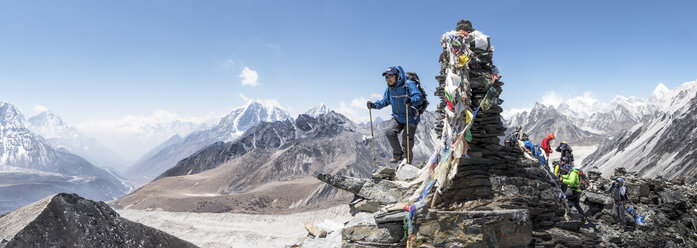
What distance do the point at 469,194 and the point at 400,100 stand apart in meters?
3.34

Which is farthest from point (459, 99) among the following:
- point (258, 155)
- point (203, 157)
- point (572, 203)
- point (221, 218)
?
point (203, 157)

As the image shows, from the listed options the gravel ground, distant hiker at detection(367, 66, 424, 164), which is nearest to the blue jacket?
distant hiker at detection(367, 66, 424, 164)

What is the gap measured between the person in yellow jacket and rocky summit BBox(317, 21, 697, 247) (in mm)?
4894

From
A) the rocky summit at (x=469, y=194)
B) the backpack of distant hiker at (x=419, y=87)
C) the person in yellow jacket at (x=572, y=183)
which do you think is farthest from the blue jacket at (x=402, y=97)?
the person in yellow jacket at (x=572, y=183)

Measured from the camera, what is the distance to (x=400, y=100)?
9.74 meters

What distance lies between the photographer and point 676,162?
6225 cm

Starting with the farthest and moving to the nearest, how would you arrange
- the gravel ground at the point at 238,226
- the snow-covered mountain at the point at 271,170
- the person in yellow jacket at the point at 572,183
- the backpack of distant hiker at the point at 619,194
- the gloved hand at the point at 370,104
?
the snow-covered mountain at the point at 271,170
the gravel ground at the point at 238,226
the backpack of distant hiker at the point at 619,194
the person in yellow jacket at the point at 572,183
the gloved hand at the point at 370,104

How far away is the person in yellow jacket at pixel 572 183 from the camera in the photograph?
14336 millimetres

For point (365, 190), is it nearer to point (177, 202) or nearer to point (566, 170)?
point (566, 170)

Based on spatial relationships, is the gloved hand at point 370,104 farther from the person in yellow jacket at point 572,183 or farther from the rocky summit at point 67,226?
the person in yellow jacket at point 572,183

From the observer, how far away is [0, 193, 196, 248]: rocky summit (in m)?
5.18

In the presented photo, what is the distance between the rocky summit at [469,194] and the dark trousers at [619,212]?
743 centimetres

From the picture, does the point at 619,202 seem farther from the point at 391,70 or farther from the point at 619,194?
the point at 391,70

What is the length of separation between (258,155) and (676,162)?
115m
